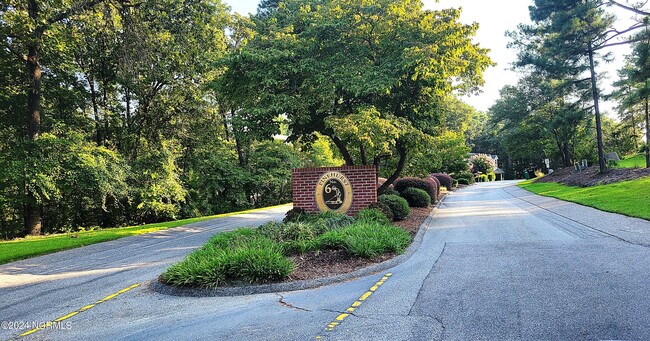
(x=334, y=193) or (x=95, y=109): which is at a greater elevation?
(x=95, y=109)

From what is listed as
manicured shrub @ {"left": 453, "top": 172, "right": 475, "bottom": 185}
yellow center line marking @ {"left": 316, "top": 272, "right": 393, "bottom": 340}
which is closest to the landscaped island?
yellow center line marking @ {"left": 316, "top": 272, "right": 393, "bottom": 340}

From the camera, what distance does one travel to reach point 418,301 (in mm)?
5117

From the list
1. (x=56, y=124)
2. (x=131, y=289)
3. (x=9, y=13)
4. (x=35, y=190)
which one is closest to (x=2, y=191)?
(x=35, y=190)

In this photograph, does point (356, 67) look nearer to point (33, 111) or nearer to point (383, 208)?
point (383, 208)

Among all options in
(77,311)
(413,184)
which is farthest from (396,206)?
(77,311)

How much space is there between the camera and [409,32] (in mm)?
12008

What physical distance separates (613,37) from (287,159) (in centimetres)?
2285

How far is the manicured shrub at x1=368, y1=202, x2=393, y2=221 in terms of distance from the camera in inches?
487

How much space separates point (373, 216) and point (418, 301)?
20.4 ft

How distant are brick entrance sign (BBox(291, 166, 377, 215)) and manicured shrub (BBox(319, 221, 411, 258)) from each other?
11.5 feet

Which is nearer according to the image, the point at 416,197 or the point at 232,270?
the point at 232,270

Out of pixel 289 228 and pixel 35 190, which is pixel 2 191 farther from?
pixel 289 228

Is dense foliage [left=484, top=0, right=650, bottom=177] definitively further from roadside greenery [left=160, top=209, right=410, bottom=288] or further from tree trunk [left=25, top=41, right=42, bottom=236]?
tree trunk [left=25, top=41, right=42, bottom=236]

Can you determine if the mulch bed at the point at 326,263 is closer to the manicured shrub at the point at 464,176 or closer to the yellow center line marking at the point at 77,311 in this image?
the yellow center line marking at the point at 77,311
